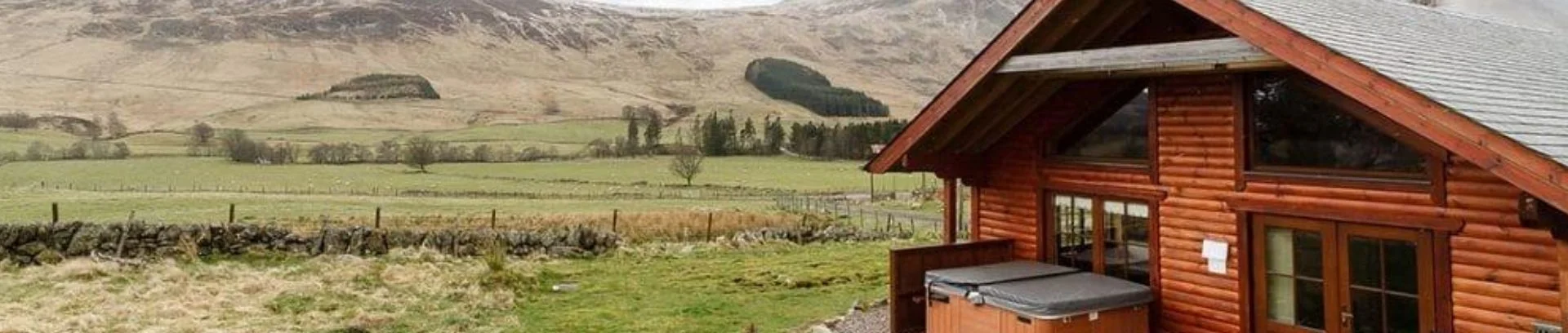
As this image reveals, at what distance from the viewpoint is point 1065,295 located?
9828mm

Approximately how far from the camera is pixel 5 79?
17238cm

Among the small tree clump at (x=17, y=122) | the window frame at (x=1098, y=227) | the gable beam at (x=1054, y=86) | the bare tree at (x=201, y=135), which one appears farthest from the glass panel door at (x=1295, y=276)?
the small tree clump at (x=17, y=122)

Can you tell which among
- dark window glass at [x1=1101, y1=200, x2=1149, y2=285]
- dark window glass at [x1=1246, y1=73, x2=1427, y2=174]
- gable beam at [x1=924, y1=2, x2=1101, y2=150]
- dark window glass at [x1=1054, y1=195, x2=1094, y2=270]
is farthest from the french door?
gable beam at [x1=924, y1=2, x2=1101, y2=150]

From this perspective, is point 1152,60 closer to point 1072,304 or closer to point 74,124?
point 1072,304

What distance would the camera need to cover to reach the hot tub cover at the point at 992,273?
1077cm

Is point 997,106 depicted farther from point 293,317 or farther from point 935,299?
point 293,317

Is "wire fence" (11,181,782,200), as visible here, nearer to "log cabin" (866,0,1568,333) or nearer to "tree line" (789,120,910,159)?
"tree line" (789,120,910,159)

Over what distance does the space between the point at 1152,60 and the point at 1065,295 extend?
2434 mm

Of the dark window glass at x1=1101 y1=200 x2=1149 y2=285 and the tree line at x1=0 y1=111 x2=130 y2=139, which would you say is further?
the tree line at x1=0 y1=111 x2=130 y2=139

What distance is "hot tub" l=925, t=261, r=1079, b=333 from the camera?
10.5m

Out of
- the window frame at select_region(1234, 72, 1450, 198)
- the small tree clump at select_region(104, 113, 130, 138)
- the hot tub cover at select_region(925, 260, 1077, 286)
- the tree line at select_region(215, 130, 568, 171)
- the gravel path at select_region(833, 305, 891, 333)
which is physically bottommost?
the gravel path at select_region(833, 305, 891, 333)

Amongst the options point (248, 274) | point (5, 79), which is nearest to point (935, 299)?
point (248, 274)

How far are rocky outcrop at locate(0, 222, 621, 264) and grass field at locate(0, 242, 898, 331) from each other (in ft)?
2.88

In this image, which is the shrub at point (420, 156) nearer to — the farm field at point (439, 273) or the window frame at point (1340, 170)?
the farm field at point (439, 273)
